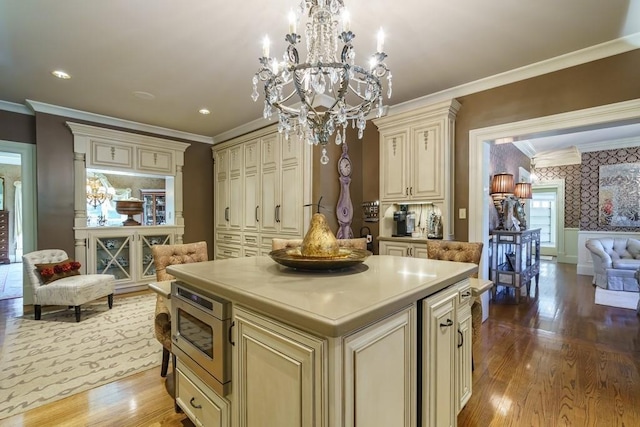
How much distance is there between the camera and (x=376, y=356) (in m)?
0.99

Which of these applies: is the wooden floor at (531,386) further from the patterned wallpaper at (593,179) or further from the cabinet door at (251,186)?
the patterned wallpaper at (593,179)

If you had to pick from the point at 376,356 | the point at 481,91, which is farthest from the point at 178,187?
the point at 376,356

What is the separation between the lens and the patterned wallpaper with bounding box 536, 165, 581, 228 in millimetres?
7148

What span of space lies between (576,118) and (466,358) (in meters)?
2.42

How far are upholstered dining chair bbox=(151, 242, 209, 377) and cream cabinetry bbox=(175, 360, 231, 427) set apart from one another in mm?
252

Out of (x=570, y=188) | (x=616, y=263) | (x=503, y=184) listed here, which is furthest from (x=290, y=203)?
(x=570, y=188)

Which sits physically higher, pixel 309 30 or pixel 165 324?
pixel 309 30

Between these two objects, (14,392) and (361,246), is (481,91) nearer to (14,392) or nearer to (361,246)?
(361,246)

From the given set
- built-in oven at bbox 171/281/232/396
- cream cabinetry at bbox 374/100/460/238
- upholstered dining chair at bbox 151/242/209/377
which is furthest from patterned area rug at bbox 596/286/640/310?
upholstered dining chair at bbox 151/242/209/377

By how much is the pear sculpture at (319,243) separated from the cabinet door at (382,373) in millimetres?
568

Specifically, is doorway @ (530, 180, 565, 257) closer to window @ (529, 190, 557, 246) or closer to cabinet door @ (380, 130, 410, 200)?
window @ (529, 190, 557, 246)

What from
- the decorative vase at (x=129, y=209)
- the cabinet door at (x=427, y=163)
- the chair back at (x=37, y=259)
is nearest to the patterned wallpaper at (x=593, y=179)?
the cabinet door at (x=427, y=163)

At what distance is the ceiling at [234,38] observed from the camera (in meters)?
2.05

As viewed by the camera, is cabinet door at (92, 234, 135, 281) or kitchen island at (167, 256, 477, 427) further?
cabinet door at (92, 234, 135, 281)
